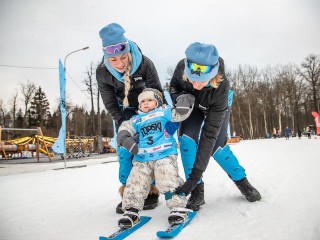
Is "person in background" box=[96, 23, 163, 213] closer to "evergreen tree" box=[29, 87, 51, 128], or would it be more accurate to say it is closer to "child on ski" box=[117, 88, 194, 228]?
"child on ski" box=[117, 88, 194, 228]

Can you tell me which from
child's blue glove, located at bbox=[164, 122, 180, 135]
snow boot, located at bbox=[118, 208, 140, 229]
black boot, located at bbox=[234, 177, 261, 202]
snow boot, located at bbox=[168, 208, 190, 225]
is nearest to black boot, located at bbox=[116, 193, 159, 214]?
snow boot, located at bbox=[118, 208, 140, 229]

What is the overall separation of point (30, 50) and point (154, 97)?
10.00 feet

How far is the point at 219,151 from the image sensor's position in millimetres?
2736

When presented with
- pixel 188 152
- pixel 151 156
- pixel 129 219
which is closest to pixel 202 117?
pixel 188 152

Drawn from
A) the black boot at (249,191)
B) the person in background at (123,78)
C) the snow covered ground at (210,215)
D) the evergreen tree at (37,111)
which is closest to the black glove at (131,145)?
the person in background at (123,78)

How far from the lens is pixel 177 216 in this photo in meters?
1.99

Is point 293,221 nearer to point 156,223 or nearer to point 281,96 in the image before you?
point 156,223

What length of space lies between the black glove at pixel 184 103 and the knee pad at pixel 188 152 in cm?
40

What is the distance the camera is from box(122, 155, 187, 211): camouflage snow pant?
2135 millimetres

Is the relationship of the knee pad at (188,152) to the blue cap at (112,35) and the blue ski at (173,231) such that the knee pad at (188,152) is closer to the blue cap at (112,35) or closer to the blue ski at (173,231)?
the blue ski at (173,231)

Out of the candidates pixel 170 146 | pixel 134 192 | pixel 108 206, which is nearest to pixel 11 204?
pixel 108 206

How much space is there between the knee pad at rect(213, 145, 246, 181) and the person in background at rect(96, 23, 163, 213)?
30.7 inches

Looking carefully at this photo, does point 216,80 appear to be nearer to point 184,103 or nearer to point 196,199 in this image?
point 184,103

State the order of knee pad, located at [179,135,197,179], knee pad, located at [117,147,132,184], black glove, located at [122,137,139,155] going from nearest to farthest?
black glove, located at [122,137,139,155], knee pad, located at [179,135,197,179], knee pad, located at [117,147,132,184]
